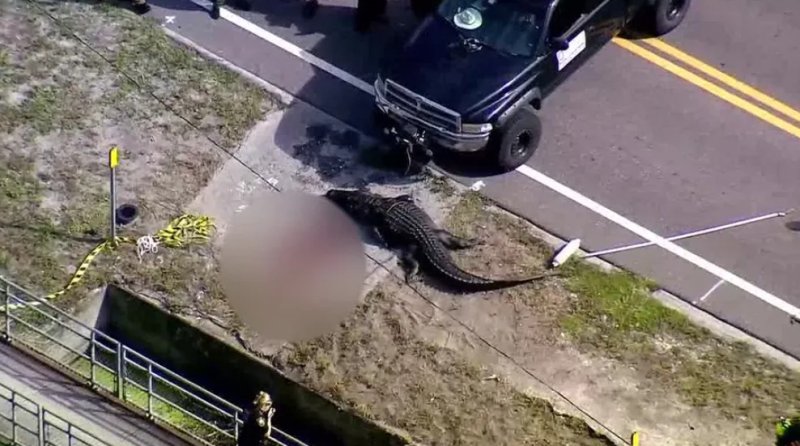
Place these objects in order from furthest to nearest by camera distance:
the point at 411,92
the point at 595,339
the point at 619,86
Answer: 1. the point at 619,86
2. the point at 411,92
3. the point at 595,339

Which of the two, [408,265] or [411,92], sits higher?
[411,92]

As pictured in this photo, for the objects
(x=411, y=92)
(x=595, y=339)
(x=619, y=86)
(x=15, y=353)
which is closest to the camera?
(x=15, y=353)

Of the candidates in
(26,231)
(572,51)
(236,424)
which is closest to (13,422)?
(236,424)

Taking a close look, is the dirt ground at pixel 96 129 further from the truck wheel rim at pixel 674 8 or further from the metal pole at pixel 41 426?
the truck wheel rim at pixel 674 8

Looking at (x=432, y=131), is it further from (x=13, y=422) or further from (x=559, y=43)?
(x=13, y=422)

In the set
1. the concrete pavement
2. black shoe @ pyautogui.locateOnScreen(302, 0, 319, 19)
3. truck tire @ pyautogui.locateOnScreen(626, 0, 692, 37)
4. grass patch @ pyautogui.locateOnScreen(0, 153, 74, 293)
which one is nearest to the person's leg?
black shoe @ pyautogui.locateOnScreen(302, 0, 319, 19)

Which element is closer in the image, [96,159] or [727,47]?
[96,159]

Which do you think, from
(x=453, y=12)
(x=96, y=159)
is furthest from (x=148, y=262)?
(x=453, y=12)

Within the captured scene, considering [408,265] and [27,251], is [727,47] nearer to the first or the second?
[408,265]
